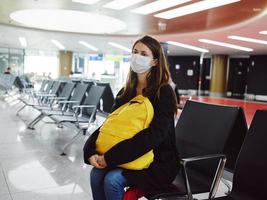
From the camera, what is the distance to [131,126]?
1691 millimetres

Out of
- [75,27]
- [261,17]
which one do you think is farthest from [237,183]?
[75,27]

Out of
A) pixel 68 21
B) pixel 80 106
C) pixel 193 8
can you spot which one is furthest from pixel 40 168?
pixel 68 21

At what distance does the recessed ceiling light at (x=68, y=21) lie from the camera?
10711 mm

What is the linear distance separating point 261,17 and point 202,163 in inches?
291

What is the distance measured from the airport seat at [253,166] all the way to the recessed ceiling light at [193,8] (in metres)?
6.25

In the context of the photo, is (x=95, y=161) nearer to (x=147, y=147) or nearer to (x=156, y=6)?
(x=147, y=147)

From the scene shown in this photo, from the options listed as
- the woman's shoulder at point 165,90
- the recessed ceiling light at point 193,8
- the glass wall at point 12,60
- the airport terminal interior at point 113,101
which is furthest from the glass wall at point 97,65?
the woman's shoulder at point 165,90

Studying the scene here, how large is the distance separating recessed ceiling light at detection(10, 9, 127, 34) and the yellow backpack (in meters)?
9.04

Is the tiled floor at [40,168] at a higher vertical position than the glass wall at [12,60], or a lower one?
lower

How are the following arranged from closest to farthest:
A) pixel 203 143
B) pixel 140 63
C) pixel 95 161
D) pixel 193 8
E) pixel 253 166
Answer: pixel 253 166, pixel 95 161, pixel 140 63, pixel 203 143, pixel 193 8

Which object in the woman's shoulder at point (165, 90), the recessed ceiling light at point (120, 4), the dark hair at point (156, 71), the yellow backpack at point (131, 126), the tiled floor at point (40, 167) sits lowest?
the tiled floor at point (40, 167)

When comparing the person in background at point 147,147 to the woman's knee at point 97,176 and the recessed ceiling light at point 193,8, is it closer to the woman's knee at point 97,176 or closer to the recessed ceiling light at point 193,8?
the woman's knee at point 97,176

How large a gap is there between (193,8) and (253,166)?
7.23 meters

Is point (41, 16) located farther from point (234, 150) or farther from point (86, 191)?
point (234, 150)
